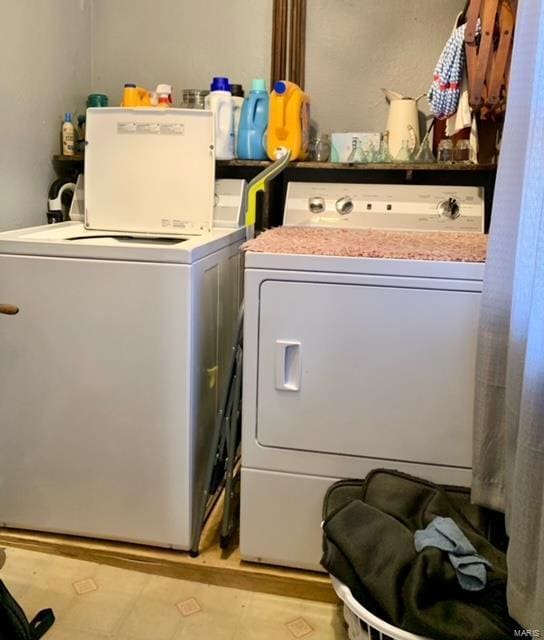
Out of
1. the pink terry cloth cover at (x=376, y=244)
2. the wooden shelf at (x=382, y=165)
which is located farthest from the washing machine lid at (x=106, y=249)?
the wooden shelf at (x=382, y=165)

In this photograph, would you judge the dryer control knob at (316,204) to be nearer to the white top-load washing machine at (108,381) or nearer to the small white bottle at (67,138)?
the white top-load washing machine at (108,381)

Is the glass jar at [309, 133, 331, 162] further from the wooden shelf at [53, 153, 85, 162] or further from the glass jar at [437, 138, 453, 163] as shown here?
the wooden shelf at [53, 153, 85, 162]

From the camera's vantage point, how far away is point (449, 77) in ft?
6.84

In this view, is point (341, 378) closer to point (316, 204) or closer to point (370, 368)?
point (370, 368)

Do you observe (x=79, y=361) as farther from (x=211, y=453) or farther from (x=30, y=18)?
(x=30, y=18)

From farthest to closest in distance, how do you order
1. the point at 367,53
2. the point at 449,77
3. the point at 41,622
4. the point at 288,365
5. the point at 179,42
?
the point at 179,42, the point at 367,53, the point at 449,77, the point at 288,365, the point at 41,622

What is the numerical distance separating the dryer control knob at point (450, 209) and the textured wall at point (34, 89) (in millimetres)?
1499

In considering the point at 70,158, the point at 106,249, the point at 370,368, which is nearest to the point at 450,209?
the point at 370,368

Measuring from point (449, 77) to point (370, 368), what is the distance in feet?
3.44

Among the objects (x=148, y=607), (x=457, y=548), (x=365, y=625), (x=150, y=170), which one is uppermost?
(x=150, y=170)

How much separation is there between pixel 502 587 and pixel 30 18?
2.27m

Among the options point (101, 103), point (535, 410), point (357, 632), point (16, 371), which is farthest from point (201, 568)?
point (101, 103)

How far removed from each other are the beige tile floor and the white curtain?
0.62 meters

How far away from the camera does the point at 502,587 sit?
1.31 meters
